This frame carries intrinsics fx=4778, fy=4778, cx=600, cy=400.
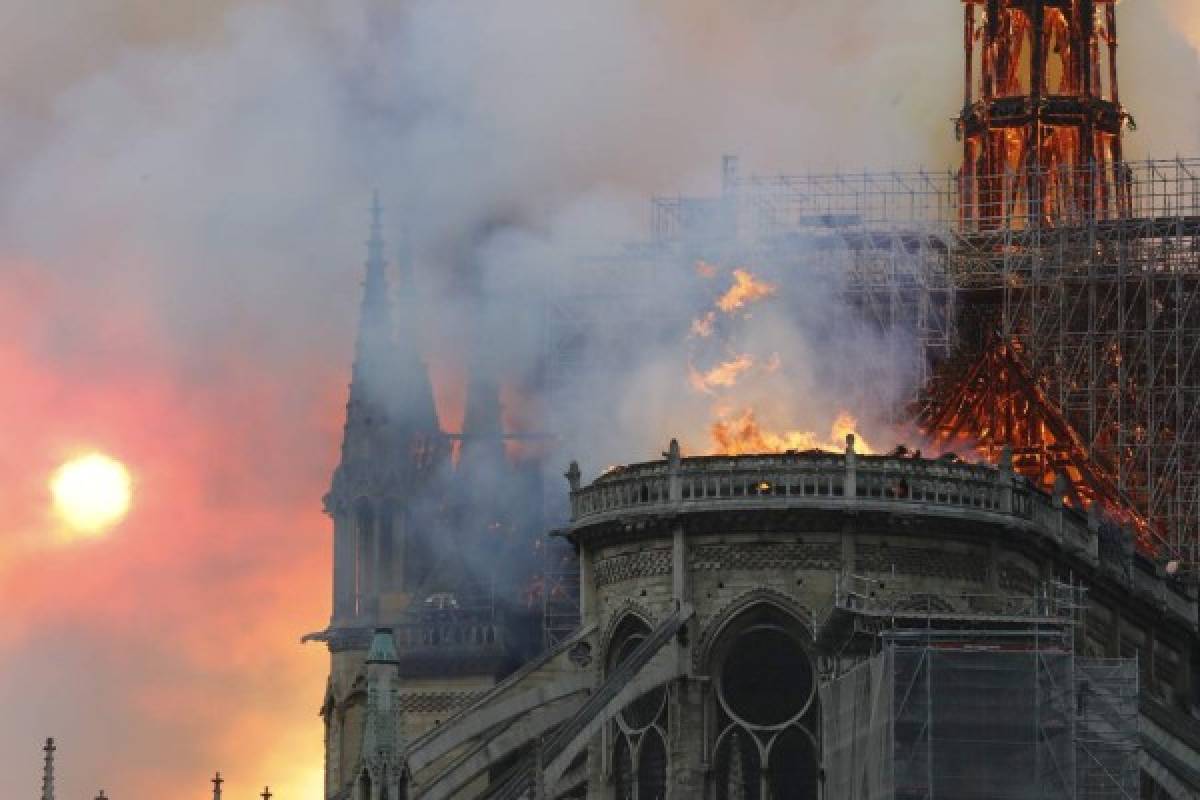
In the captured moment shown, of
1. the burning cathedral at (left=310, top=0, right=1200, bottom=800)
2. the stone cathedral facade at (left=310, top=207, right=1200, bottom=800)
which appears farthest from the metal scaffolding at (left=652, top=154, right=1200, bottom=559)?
the stone cathedral facade at (left=310, top=207, right=1200, bottom=800)

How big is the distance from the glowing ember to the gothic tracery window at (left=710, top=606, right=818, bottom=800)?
1380cm

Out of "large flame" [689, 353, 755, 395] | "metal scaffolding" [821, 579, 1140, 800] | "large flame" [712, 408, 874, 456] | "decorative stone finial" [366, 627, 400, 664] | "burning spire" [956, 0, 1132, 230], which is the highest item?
"burning spire" [956, 0, 1132, 230]

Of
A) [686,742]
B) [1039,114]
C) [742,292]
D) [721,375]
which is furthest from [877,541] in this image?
[1039,114]

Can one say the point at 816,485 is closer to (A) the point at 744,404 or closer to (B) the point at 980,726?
(A) the point at 744,404

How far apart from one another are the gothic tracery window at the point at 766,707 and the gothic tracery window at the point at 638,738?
1243 mm

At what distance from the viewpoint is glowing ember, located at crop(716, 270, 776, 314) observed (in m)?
106

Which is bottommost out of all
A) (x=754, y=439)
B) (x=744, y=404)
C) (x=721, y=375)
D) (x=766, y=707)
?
(x=766, y=707)

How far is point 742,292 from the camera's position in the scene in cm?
10706

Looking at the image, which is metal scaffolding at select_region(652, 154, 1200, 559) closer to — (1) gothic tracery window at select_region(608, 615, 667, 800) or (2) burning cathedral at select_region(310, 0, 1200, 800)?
(2) burning cathedral at select_region(310, 0, 1200, 800)

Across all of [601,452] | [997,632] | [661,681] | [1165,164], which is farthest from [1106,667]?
[1165,164]

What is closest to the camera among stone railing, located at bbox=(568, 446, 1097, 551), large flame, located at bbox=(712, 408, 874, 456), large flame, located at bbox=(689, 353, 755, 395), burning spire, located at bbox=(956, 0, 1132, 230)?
stone railing, located at bbox=(568, 446, 1097, 551)

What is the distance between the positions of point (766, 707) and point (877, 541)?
3.94 metres

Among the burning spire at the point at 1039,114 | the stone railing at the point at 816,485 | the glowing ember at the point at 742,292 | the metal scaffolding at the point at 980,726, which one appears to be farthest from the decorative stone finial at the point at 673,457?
the burning spire at the point at 1039,114

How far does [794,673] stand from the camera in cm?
9400
